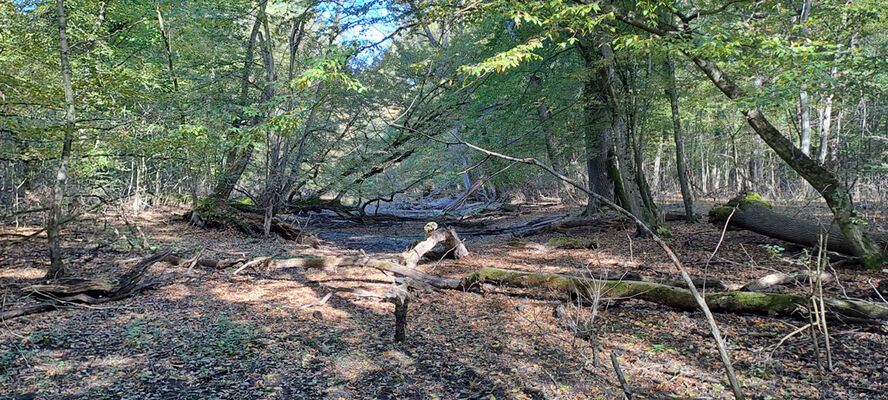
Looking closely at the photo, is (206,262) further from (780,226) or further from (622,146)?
(780,226)

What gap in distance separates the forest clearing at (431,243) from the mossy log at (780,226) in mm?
51

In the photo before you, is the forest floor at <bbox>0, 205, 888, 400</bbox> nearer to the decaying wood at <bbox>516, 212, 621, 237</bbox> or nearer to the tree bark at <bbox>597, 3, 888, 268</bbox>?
the tree bark at <bbox>597, 3, 888, 268</bbox>

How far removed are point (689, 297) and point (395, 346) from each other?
10.7 feet

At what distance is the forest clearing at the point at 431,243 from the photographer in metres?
3.62

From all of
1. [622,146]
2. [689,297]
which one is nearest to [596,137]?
[622,146]

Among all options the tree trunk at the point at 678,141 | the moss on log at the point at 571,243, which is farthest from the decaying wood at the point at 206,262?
the tree trunk at the point at 678,141

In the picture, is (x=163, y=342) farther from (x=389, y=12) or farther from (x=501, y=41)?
(x=501, y=41)

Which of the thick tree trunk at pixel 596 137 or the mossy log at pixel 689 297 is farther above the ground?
the thick tree trunk at pixel 596 137

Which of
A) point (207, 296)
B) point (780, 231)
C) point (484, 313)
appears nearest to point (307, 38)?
point (207, 296)

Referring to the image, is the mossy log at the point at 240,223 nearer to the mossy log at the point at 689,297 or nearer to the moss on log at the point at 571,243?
the moss on log at the point at 571,243

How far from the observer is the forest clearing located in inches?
143

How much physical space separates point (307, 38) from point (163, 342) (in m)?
10.1

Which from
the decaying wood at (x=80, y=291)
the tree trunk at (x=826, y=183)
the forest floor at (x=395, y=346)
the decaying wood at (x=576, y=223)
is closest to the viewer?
the forest floor at (x=395, y=346)

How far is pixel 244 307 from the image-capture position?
17.8 ft
